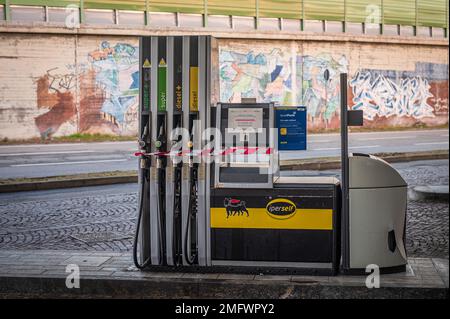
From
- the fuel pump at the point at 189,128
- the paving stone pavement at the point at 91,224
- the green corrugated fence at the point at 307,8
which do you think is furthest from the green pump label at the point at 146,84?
the green corrugated fence at the point at 307,8

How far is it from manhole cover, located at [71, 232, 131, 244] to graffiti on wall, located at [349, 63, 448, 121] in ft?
86.4

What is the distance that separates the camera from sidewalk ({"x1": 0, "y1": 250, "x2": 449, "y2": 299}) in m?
5.73

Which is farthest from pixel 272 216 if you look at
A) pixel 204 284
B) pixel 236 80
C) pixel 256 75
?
pixel 256 75

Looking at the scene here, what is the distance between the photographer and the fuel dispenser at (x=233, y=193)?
19.7 feet

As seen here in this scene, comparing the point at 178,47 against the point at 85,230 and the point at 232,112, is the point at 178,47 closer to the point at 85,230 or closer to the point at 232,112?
the point at 232,112

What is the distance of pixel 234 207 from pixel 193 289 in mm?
815

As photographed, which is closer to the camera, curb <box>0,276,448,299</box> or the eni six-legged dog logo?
curb <box>0,276,448,299</box>

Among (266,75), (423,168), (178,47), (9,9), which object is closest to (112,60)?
(9,9)

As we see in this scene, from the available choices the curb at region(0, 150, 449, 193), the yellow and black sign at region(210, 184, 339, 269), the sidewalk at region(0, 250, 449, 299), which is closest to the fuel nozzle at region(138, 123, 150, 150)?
the yellow and black sign at region(210, 184, 339, 269)

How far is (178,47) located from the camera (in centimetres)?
618

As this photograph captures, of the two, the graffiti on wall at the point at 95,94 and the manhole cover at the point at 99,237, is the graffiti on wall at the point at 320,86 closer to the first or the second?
Result: the graffiti on wall at the point at 95,94

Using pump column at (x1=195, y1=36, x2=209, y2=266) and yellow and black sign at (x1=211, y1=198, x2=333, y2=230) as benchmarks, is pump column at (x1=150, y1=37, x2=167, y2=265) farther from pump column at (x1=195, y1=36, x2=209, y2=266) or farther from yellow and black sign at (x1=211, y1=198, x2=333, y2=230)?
yellow and black sign at (x1=211, y1=198, x2=333, y2=230)

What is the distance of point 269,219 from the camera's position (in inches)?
239

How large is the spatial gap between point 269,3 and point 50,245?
82.6 feet
